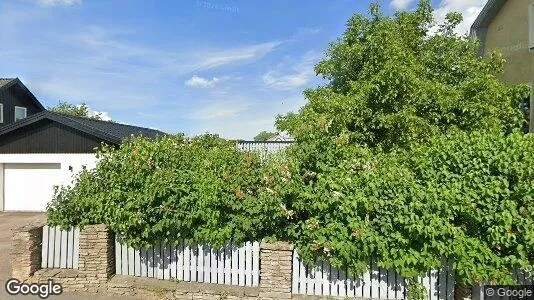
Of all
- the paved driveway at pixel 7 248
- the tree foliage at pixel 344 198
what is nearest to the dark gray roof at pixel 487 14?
the tree foliage at pixel 344 198

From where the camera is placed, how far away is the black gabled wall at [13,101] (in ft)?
63.4

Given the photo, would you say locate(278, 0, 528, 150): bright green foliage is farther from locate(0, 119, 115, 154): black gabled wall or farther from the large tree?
locate(0, 119, 115, 154): black gabled wall

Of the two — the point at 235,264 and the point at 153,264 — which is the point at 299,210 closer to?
the point at 235,264

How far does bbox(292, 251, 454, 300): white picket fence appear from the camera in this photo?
479cm

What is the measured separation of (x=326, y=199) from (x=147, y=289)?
3.37 metres

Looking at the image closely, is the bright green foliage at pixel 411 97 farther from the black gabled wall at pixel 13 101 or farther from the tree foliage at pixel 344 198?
the black gabled wall at pixel 13 101

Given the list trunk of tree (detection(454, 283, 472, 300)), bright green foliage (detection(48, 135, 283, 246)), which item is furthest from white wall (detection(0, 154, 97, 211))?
trunk of tree (detection(454, 283, 472, 300))

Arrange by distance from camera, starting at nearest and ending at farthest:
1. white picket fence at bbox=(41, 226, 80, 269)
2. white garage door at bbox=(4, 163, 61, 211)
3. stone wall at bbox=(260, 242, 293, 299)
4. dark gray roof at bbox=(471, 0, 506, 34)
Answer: stone wall at bbox=(260, 242, 293, 299) → white picket fence at bbox=(41, 226, 80, 269) → dark gray roof at bbox=(471, 0, 506, 34) → white garage door at bbox=(4, 163, 61, 211)

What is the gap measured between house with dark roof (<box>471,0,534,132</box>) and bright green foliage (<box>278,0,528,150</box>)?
2.32ft

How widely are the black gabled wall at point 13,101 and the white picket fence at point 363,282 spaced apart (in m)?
21.7

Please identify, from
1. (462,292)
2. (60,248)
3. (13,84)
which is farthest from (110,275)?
(13,84)

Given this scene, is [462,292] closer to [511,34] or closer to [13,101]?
[511,34]

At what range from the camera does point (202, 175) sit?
547cm

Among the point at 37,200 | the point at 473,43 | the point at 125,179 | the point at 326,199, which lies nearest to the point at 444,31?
the point at 473,43
